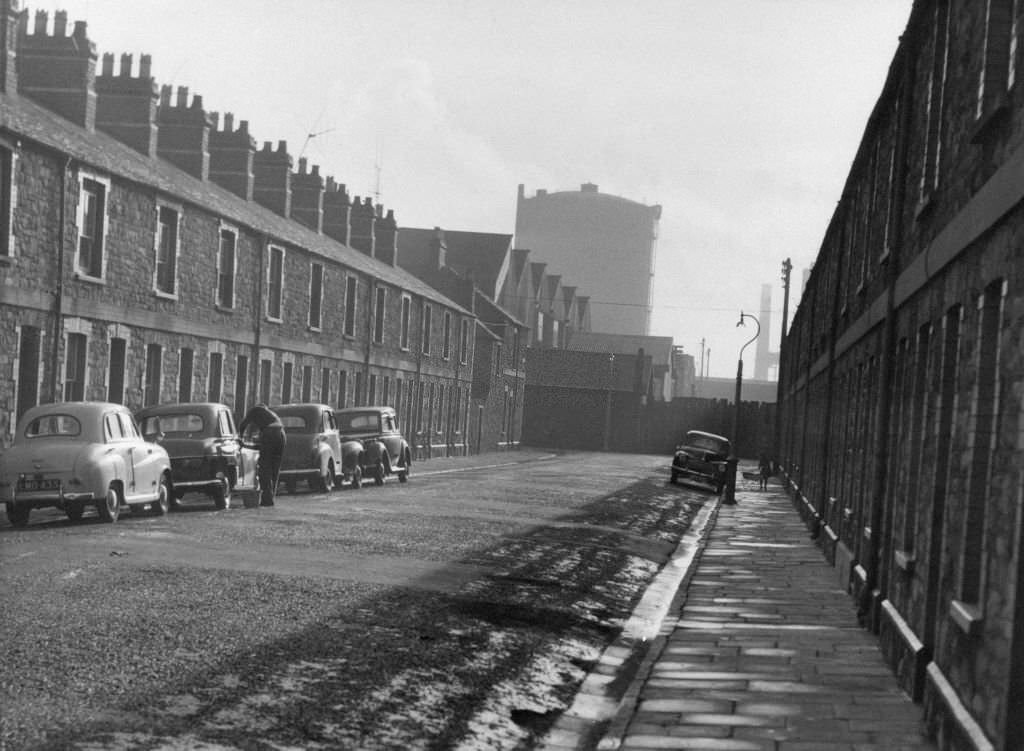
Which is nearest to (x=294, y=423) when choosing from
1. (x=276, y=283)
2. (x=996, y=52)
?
(x=276, y=283)

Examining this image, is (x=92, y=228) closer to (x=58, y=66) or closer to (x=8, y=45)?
(x=8, y=45)

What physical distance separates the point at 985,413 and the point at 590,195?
159 m

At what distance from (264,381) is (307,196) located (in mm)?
10970

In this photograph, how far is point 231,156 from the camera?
128 feet

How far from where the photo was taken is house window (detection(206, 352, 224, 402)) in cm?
3312

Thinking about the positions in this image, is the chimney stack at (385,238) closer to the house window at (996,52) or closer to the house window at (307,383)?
the house window at (307,383)

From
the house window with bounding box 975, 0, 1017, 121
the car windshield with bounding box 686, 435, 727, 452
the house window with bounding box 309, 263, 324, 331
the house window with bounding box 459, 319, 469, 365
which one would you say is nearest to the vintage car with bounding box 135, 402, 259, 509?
the house window with bounding box 975, 0, 1017, 121

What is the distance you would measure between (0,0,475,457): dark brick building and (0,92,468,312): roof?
8 cm

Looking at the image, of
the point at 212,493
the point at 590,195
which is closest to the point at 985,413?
the point at 212,493

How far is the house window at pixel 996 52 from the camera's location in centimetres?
829

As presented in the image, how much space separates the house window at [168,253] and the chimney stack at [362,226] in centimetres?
2199

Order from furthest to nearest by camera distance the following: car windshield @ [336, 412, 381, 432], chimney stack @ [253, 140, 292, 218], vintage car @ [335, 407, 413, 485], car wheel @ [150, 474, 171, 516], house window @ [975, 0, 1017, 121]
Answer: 1. chimney stack @ [253, 140, 292, 218]
2. car windshield @ [336, 412, 381, 432]
3. vintage car @ [335, 407, 413, 485]
4. car wheel @ [150, 474, 171, 516]
5. house window @ [975, 0, 1017, 121]

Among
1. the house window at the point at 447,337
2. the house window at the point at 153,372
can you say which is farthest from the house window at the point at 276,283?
the house window at the point at 447,337

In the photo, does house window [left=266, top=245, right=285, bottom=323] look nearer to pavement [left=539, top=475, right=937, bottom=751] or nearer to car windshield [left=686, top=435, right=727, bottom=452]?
car windshield [left=686, top=435, right=727, bottom=452]
